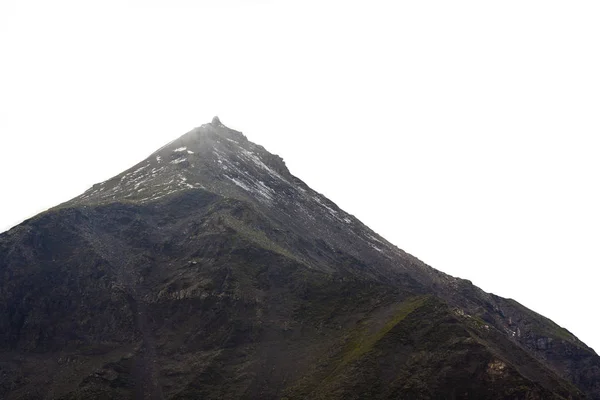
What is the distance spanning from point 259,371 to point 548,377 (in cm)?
7063

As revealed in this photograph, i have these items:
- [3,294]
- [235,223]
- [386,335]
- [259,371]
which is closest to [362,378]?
[386,335]

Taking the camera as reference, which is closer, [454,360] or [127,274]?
[454,360]

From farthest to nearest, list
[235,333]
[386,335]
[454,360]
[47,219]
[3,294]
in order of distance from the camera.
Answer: [47,219] → [3,294] → [235,333] → [386,335] → [454,360]

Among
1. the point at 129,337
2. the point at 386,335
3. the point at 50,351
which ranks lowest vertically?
the point at 50,351

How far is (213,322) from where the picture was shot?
152 meters

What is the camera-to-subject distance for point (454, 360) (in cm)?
11669

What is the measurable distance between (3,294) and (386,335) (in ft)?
366

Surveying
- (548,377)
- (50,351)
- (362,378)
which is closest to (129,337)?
(50,351)

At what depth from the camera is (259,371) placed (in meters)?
134

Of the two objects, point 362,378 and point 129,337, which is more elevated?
point 362,378

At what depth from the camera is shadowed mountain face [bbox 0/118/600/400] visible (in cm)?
12050

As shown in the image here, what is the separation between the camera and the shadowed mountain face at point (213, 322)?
120m

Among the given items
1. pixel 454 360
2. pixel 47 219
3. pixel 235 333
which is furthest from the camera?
pixel 47 219

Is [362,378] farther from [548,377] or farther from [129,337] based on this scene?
[129,337]
